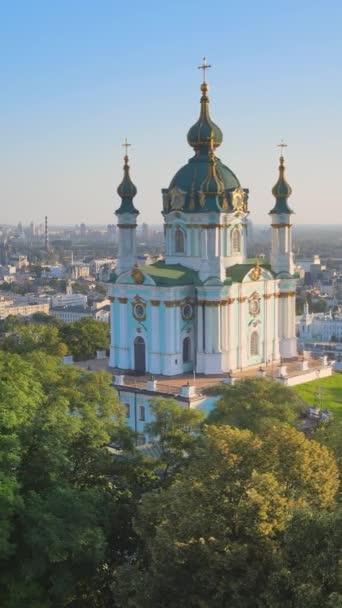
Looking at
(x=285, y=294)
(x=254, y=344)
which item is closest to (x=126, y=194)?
(x=285, y=294)

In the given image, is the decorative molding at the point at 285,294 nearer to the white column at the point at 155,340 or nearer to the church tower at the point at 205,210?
the church tower at the point at 205,210

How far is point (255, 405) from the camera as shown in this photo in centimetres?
1975

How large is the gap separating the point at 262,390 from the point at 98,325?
53.8 feet

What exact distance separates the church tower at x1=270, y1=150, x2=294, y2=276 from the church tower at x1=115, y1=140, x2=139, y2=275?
537 cm

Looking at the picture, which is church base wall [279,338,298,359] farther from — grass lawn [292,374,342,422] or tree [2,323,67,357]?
tree [2,323,67,357]

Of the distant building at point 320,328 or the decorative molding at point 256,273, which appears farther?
the distant building at point 320,328

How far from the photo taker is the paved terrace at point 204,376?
89.4 ft

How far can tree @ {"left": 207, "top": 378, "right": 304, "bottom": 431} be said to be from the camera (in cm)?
1897

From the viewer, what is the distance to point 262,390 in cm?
2072

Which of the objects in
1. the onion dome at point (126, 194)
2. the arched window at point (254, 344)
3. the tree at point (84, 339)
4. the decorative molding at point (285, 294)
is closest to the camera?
the arched window at point (254, 344)

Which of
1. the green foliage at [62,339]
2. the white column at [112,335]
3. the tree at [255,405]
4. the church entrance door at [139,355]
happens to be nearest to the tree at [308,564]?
the tree at [255,405]

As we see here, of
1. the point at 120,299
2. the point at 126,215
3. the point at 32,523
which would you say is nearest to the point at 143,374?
the point at 120,299

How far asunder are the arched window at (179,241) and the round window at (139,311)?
2810 mm

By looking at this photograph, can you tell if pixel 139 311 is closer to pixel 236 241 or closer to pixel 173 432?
pixel 236 241
